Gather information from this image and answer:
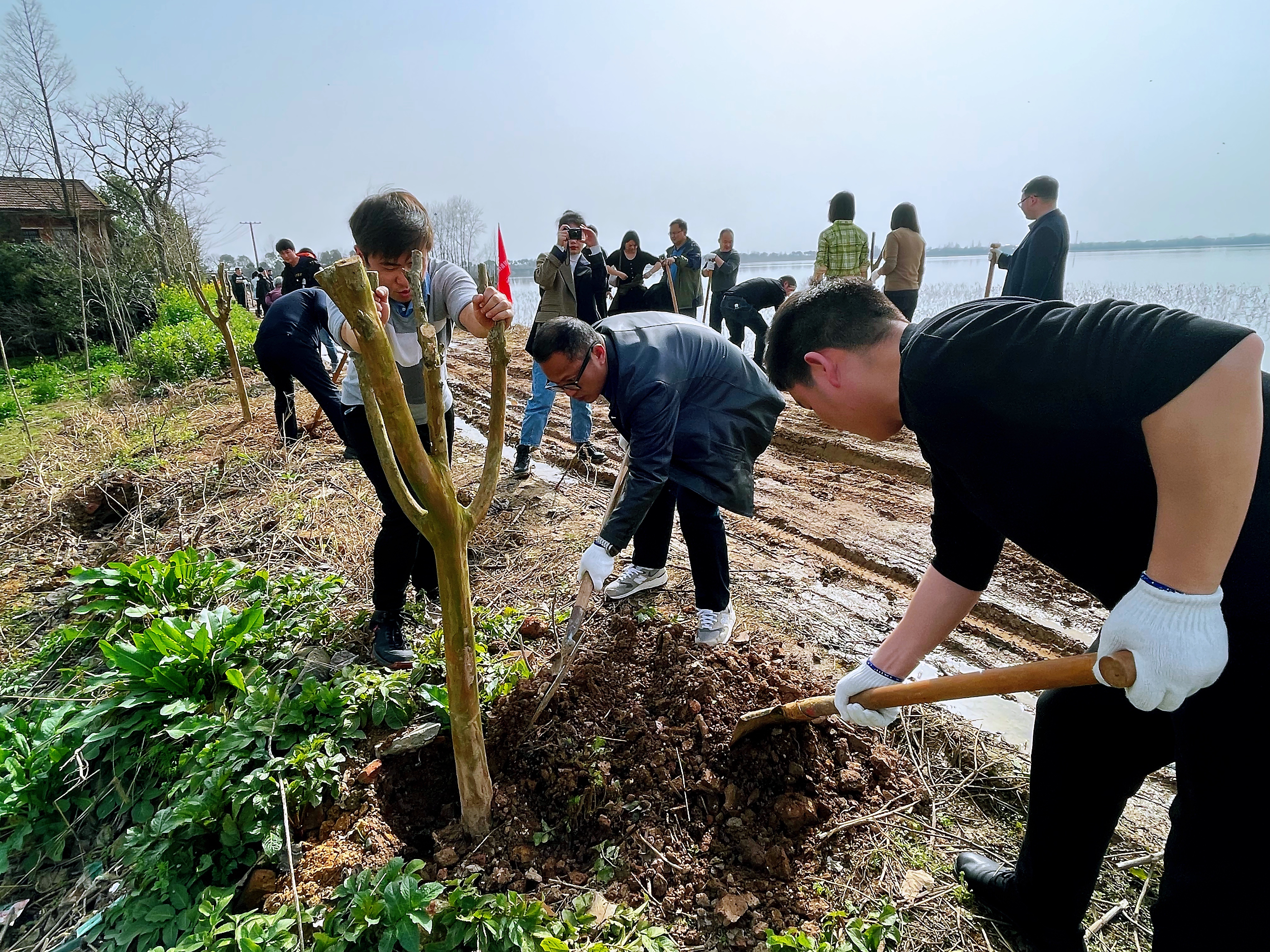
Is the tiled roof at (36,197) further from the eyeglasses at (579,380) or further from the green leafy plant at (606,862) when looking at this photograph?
the green leafy plant at (606,862)

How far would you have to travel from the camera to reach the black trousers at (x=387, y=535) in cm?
243

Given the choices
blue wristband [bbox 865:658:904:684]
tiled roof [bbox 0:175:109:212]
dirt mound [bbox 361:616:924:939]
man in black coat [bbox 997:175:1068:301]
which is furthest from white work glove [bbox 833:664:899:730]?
tiled roof [bbox 0:175:109:212]

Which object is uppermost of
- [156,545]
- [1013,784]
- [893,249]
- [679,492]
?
[893,249]

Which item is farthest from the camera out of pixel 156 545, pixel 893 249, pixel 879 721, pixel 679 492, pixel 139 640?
pixel 893 249

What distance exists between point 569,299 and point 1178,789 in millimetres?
4950

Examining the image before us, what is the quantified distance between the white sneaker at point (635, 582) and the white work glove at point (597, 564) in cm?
89

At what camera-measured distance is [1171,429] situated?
935 mm

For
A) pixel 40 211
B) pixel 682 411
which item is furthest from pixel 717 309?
pixel 40 211

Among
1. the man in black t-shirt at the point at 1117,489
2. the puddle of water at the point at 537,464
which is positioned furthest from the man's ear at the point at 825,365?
the puddle of water at the point at 537,464

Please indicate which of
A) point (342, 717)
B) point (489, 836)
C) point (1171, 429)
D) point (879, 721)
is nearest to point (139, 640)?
point (342, 717)

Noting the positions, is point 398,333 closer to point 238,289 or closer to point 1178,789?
point 1178,789

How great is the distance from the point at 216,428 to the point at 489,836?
20.9ft

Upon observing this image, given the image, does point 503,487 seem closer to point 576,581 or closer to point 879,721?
point 576,581

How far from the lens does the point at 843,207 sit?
6.37 metres
